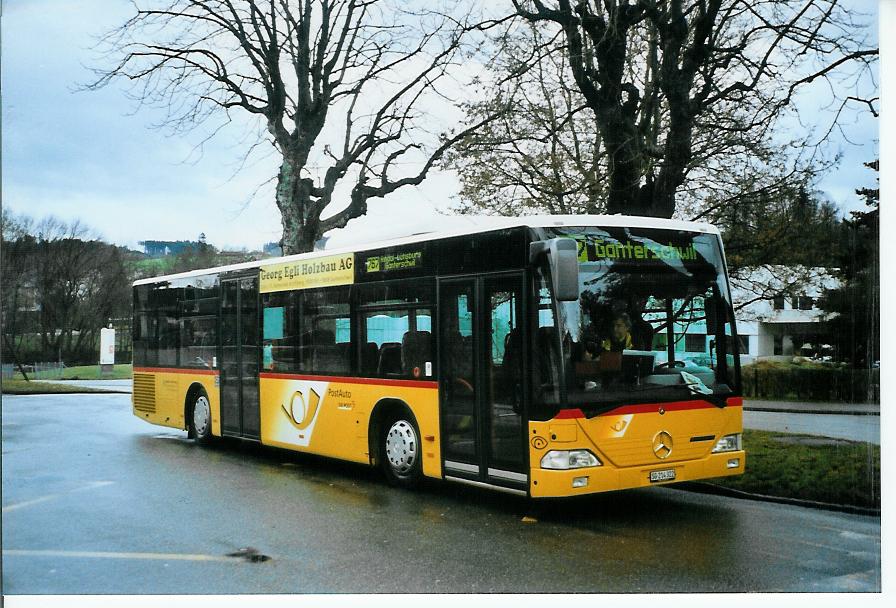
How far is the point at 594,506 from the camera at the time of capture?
29.8ft

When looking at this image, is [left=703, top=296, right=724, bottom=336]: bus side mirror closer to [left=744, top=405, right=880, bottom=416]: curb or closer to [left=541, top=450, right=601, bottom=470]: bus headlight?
[left=744, top=405, right=880, bottom=416]: curb

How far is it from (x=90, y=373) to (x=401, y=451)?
4330 millimetres

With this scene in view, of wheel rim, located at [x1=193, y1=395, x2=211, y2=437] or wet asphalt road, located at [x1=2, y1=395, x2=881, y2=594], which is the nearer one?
wet asphalt road, located at [x1=2, y1=395, x2=881, y2=594]

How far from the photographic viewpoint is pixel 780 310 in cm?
996

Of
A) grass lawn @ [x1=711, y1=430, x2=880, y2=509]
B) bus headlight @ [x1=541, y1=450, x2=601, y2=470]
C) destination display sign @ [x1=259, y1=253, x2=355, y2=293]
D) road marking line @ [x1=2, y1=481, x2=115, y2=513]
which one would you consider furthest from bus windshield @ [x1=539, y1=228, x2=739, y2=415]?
road marking line @ [x1=2, y1=481, x2=115, y2=513]

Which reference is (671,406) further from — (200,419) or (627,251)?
(200,419)

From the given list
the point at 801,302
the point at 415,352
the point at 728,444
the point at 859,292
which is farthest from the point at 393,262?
the point at 859,292

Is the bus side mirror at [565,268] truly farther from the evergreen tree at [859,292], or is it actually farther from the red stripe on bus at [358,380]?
the evergreen tree at [859,292]

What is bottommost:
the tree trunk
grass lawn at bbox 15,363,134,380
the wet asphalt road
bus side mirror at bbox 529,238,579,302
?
the wet asphalt road

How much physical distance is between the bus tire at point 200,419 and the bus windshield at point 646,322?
23.5ft

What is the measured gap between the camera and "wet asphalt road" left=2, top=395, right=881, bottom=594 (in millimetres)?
7395

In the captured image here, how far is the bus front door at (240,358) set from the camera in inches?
494

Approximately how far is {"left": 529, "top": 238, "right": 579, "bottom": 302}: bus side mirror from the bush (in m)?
2.08
